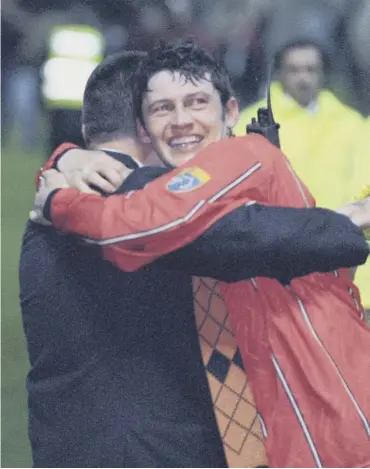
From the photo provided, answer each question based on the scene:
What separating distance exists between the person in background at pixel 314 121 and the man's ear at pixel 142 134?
27 centimetres

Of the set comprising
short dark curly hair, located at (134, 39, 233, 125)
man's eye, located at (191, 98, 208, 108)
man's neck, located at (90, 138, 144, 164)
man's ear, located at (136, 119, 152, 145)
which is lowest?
man's neck, located at (90, 138, 144, 164)

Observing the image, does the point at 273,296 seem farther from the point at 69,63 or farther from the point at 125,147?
the point at 69,63

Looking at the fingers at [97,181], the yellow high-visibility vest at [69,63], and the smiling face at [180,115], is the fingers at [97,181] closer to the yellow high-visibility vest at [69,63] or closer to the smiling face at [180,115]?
the smiling face at [180,115]

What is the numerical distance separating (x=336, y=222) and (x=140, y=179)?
23 cm

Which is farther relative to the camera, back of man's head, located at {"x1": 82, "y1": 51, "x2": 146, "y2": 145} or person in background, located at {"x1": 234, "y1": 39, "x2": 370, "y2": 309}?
person in background, located at {"x1": 234, "y1": 39, "x2": 370, "y2": 309}

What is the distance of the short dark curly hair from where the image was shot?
94 cm

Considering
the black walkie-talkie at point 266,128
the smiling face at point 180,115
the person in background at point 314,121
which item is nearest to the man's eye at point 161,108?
the smiling face at point 180,115

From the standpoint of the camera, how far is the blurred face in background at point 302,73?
1.19 metres

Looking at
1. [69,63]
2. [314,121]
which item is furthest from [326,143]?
[69,63]

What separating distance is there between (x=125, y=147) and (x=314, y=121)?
0.45 meters

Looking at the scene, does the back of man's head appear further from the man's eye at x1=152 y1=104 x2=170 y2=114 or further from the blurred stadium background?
the blurred stadium background

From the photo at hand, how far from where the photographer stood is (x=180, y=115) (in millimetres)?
955

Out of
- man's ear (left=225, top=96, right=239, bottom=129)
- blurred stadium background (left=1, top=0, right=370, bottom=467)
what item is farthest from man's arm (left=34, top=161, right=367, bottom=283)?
blurred stadium background (left=1, top=0, right=370, bottom=467)

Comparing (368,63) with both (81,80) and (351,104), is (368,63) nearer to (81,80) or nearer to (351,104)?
(351,104)
